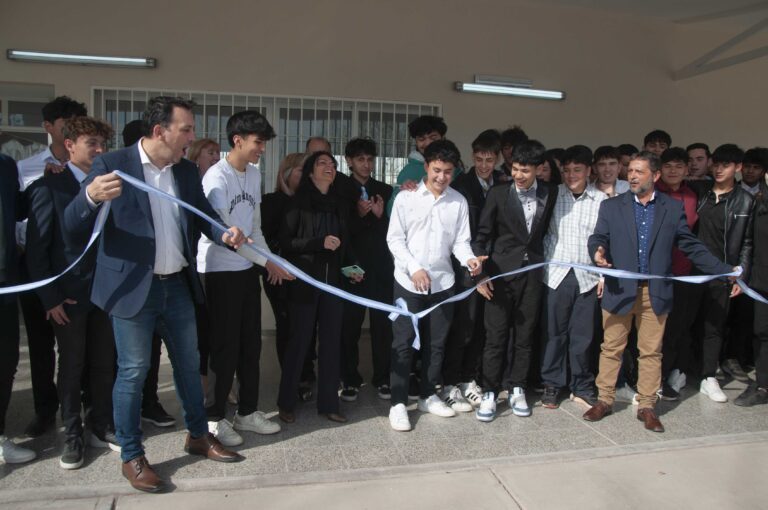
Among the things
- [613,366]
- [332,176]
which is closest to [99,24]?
[332,176]

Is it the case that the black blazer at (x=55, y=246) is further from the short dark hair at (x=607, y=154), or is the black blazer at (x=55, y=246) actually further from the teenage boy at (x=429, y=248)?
the short dark hair at (x=607, y=154)

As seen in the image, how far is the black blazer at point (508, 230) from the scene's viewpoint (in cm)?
429

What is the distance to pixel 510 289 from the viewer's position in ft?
14.4

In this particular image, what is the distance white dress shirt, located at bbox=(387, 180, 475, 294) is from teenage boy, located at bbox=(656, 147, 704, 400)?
1.76m

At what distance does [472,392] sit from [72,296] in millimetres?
→ 2702

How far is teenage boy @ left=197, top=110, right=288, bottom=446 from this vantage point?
368cm

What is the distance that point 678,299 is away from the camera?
477 centimetres

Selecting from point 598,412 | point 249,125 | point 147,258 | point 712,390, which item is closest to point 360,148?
point 249,125

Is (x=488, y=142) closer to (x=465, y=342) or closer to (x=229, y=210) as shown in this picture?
(x=465, y=342)

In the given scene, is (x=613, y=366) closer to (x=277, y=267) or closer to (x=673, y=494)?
(x=673, y=494)

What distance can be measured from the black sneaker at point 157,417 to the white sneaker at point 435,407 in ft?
5.39

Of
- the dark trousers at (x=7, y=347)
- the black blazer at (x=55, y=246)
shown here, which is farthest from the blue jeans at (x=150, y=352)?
the dark trousers at (x=7, y=347)

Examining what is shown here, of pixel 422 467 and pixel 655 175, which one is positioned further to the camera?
pixel 655 175

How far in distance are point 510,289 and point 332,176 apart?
4.77ft
